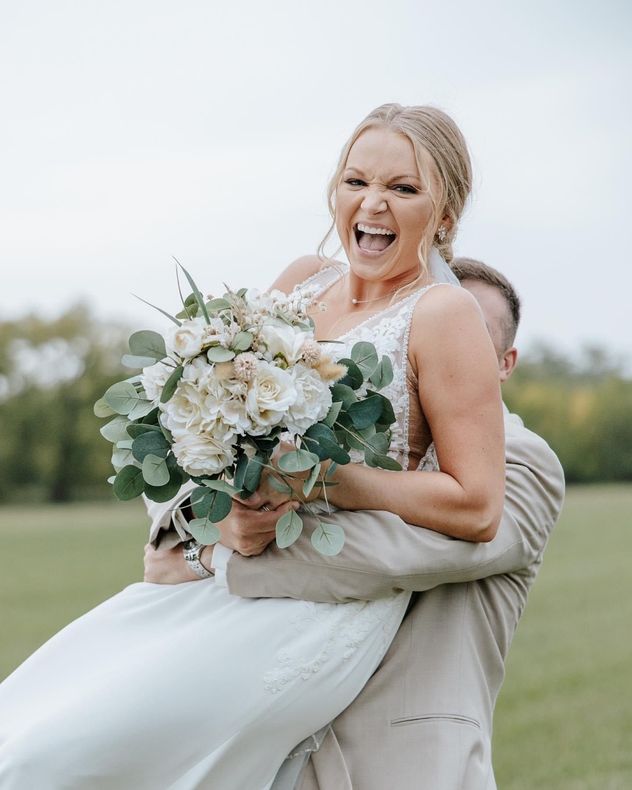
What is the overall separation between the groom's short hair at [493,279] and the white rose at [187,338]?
1.81m

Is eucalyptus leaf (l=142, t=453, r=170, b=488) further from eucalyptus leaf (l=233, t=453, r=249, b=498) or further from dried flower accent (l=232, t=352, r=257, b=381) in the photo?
dried flower accent (l=232, t=352, r=257, b=381)

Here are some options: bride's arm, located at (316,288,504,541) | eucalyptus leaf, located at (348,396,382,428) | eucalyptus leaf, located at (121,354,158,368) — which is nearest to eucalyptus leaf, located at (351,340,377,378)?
eucalyptus leaf, located at (348,396,382,428)

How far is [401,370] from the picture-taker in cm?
347

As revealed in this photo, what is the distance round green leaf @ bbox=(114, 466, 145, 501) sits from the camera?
3092 mm

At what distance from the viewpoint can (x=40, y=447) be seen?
50.4 m

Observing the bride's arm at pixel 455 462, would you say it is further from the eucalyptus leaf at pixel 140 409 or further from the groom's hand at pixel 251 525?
the eucalyptus leaf at pixel 140 409

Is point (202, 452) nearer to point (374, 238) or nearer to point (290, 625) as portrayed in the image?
point (290, 625)

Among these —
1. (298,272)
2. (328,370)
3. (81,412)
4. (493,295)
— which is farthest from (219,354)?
(81,412)

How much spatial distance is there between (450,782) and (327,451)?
1.13 meters

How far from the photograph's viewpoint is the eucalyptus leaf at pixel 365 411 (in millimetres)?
3141

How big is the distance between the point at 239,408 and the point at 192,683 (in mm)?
816

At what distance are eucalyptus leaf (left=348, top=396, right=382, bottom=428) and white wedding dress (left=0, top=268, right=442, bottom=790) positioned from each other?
322mm

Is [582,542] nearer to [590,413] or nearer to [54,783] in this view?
[590,413]

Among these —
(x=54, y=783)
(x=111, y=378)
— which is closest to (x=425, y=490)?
(x=54, y=783)
